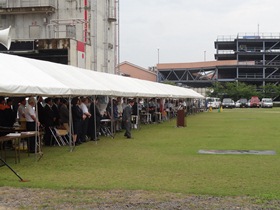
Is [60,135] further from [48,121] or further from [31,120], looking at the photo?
[31,120]

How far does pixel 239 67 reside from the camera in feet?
301

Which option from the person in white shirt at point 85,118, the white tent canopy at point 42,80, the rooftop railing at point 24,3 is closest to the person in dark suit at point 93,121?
the person in white shirt at point 85,118

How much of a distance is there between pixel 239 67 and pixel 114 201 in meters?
86.4

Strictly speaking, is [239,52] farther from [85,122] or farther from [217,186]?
[217,186]

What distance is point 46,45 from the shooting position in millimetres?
35094

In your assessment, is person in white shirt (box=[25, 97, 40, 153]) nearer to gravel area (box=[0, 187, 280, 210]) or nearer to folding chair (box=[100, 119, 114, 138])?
gravel area (box=[0, 187, 280, 210])

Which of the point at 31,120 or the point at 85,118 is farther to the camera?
the point at 85,118

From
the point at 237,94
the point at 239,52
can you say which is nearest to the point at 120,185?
the point at 237,94

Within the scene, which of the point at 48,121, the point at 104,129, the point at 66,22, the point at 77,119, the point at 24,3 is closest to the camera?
the point at 48,121

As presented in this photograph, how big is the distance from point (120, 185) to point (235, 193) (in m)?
2.25

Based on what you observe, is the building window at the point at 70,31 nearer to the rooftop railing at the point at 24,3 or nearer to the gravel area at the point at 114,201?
the rooftop railing at the point at 24,3

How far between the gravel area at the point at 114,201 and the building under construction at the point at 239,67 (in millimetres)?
85111

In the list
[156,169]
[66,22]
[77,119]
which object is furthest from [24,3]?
[156,169]

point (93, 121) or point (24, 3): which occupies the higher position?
point (24, 3)
